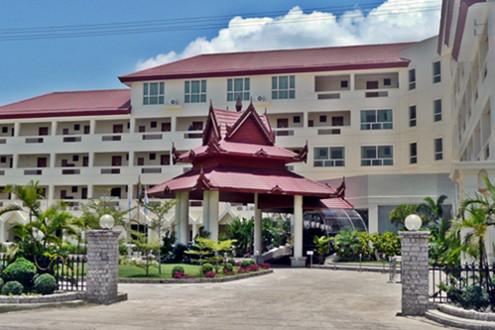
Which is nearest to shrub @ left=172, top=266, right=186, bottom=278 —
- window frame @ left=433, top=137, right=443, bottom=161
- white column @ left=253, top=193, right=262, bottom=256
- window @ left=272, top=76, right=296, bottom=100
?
white column @ left=253, top=193, right=262, bottom=256

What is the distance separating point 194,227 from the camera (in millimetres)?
46188

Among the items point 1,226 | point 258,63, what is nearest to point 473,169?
point 258,63

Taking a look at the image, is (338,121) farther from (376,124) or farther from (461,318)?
(461,318)

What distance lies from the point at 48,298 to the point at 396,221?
931 inches

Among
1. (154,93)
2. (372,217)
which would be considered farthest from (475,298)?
(154,93)

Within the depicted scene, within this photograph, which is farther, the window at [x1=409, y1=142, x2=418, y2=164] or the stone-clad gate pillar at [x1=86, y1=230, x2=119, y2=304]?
the window at [x1=409, y1=142, x2=418, y2=164]

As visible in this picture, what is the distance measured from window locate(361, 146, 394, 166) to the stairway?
32219mm

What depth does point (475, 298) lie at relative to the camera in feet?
45.8

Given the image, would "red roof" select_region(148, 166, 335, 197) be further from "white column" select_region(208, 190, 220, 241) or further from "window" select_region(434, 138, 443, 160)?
"window" select_region(434, 138, 443, 160)

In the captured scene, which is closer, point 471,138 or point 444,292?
point 444,292

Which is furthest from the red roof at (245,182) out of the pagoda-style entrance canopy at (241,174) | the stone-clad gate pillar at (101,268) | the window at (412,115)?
the window at (412,115)

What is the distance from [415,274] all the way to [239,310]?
4.31 meters

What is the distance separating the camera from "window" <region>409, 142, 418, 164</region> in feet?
148

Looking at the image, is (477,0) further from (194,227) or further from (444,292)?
(194,227)
